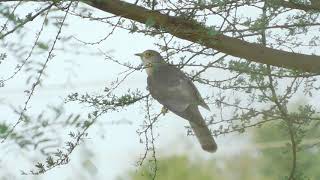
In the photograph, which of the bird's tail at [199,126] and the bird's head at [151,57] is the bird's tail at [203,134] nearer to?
A: the bird's tail at [199,126]

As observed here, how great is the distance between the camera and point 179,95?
1263mm

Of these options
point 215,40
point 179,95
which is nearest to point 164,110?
point 179,95

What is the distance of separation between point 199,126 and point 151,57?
0.17m

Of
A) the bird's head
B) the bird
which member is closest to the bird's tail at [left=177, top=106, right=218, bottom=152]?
the bird

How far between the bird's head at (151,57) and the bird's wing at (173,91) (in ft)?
0.09

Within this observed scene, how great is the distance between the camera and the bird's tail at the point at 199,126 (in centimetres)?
121

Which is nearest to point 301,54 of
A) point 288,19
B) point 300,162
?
point 288,19

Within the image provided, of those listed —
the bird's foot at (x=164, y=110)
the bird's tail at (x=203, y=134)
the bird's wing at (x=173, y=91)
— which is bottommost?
the bird's tail at (x=203, y=134)

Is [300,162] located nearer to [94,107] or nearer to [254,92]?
[254,92]

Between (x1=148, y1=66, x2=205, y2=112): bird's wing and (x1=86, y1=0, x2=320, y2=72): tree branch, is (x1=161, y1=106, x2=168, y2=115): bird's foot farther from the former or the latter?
(x1=86, y1=0, x2=320, y2=72): tree branch

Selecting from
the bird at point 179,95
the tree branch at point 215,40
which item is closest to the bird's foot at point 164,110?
the bird at point 179,95

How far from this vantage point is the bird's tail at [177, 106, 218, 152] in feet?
3.98

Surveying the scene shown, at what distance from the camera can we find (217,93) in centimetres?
121

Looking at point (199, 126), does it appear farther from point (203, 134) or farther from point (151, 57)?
point (151, 57)
